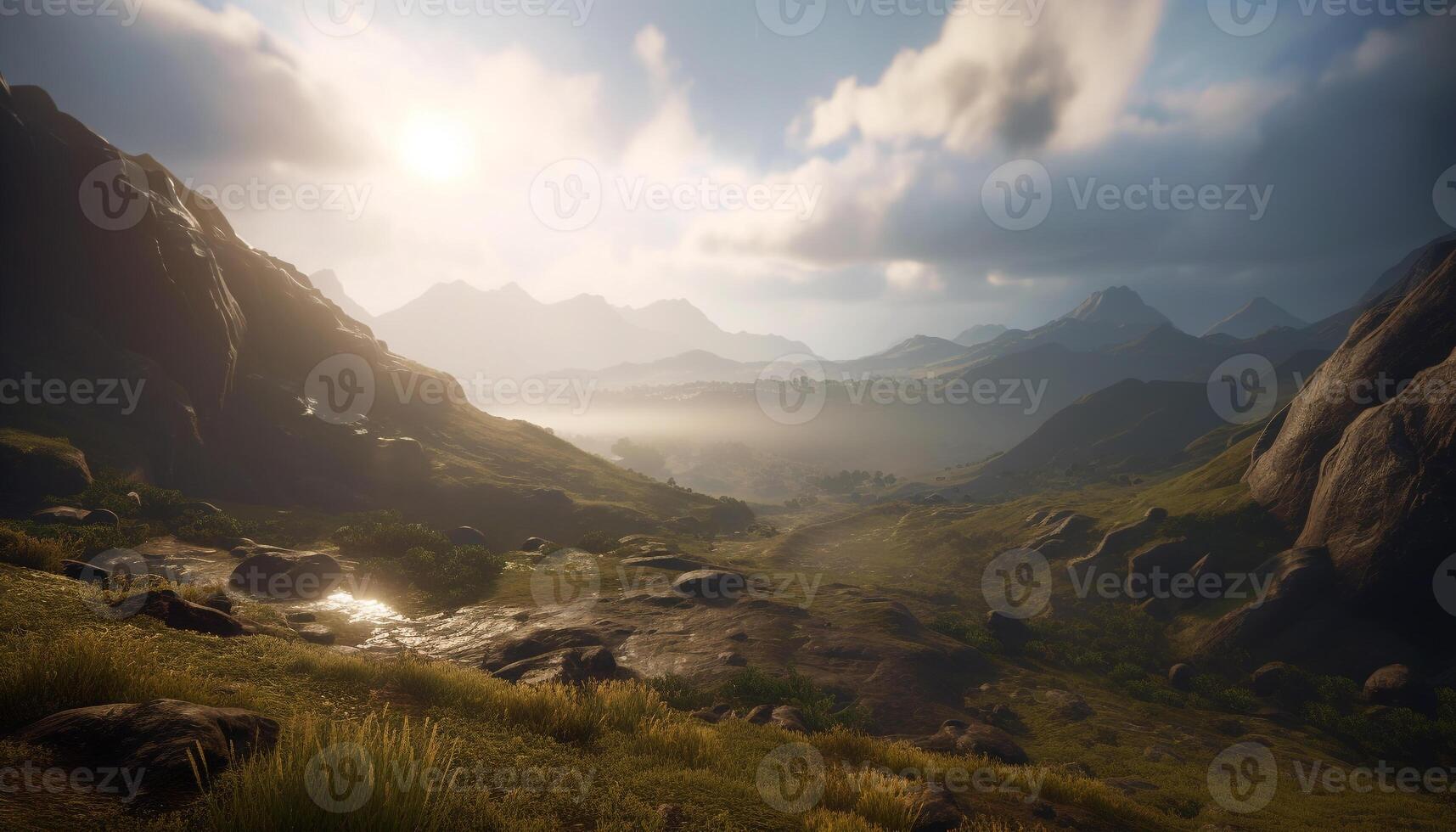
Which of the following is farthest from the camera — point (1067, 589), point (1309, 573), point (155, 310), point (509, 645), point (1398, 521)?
point (1067, 589)

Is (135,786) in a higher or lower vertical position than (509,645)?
higher

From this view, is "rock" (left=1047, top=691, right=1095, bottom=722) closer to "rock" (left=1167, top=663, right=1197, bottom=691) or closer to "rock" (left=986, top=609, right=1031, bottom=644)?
"rock" (left=986, top=609, right=1031, bottom=644)

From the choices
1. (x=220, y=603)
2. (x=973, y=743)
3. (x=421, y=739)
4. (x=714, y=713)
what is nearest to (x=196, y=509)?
(x=220, y=603)

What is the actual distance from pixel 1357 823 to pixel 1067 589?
3773 centimetres

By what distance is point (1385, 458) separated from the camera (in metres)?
37.7

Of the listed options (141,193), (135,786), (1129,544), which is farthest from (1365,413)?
(141,193)

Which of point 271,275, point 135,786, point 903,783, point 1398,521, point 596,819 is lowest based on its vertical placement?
point 1398,521

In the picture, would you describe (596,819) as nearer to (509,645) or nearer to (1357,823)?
(509,645)

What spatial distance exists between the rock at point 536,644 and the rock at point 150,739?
46.6 ft

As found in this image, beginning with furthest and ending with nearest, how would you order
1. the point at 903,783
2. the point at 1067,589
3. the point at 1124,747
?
the point at 1067,589 → the point at 1124,747 → the point at 903,783

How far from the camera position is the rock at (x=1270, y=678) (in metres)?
34.5

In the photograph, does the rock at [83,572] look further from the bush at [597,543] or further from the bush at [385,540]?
the bush at [597,543]

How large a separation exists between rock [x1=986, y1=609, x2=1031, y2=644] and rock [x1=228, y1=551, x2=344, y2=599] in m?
42.6

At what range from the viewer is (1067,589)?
52969 mm
